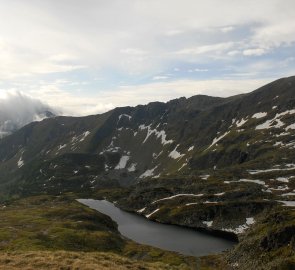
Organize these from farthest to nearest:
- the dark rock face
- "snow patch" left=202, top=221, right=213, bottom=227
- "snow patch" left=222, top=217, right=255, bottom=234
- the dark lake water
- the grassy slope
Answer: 1. "snow patch" left=202, top=221, right=213, bottom=227
2. "snow patch" left=222, top=217, right=255, bottom=234
3. the dark lake water
4. the dark rock face
5. the grassy slope

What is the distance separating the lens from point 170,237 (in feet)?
452

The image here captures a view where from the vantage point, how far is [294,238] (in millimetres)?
88750

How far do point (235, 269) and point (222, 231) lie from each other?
161 ft

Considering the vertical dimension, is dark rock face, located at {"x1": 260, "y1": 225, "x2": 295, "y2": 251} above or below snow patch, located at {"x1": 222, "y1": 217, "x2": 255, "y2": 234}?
above

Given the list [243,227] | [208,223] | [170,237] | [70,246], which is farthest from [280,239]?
[208,223]

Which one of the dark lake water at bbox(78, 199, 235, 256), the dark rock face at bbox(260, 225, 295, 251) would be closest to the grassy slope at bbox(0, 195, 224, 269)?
the dark lake water at bbox(78, 199, 235, 256)

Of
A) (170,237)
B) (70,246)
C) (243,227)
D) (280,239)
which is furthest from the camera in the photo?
(243,227)

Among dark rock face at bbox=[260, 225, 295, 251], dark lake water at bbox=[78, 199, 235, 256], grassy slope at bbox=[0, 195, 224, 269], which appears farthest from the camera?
dark lake water at bbox=[78, 199, 235, 256]

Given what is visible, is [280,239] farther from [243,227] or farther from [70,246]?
[70,246]

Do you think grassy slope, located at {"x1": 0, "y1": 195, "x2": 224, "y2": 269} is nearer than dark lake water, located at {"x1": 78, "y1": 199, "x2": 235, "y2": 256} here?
Yes

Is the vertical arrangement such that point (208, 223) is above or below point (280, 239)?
below

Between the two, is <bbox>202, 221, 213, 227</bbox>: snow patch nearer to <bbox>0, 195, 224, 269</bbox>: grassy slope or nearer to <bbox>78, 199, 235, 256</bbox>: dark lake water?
<bbox>78, 199, 235, 256</bbox>: dark lake water

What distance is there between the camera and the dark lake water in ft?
391

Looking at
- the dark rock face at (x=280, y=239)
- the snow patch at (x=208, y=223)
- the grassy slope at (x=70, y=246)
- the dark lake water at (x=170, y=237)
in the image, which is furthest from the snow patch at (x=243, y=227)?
the dark rock face at (x=280, y=239)
